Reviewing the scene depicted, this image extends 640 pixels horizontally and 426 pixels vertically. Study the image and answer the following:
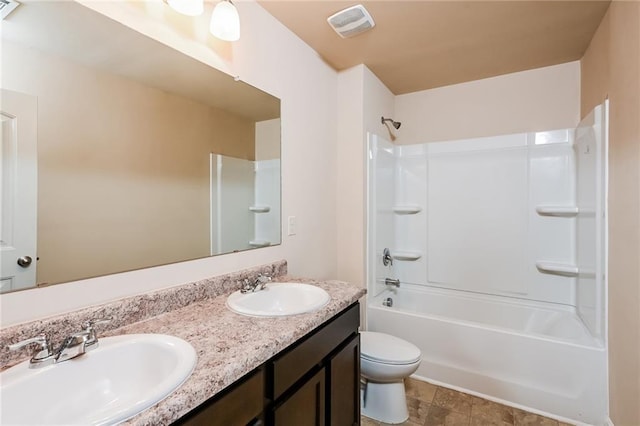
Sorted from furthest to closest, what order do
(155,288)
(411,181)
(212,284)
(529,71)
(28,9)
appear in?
(411,181) → (529,71) → (212,284) → (155,288) → (28,9)

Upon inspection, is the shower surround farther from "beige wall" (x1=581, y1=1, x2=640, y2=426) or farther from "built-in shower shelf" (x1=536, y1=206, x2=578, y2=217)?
"beige wall" (x1=581, y1=1, x2=640, y2=426)

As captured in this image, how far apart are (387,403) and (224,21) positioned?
7.11 feet

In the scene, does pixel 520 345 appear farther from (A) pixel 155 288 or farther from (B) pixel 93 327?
(B) pixel 93 327

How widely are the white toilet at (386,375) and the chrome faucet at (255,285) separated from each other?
794 mm

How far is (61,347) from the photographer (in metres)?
0.76

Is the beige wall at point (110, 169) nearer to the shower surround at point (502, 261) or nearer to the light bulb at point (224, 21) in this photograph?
the light bulb at point (224, 21)

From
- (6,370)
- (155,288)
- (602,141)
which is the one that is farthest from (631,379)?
(6,370)

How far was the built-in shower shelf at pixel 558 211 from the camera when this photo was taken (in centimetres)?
225

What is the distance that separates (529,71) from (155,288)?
3040 mm

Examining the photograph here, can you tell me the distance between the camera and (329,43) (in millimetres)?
1980

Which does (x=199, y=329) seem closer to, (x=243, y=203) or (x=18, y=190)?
(x=18, y=190)

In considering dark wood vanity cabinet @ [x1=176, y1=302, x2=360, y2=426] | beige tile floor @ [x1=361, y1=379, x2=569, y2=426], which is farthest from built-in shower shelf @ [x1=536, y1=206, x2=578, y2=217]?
dark wood vanity cabinet @ [x1=176, y1=302, x2=360, y2=426]

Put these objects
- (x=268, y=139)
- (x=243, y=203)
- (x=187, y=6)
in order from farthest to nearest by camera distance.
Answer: (x=268, y=139), (x=243, y=203), (x=187, y=6)

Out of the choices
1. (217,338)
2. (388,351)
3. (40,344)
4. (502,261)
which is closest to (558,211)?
(502,261)
